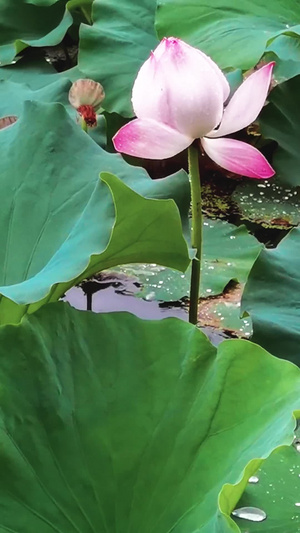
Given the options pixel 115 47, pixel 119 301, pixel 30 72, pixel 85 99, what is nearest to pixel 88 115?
pixel 85 99

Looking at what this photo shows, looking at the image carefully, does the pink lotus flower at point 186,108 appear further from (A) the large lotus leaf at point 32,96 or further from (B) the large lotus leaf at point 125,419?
(A) the large lotus leaf at point 32,96

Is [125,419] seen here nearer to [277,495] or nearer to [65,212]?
[277,495]

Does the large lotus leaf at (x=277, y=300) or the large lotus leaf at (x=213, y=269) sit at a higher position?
the large lotus leaf at (x=277, y=300)

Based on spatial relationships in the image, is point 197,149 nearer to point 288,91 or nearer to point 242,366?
point 242,366

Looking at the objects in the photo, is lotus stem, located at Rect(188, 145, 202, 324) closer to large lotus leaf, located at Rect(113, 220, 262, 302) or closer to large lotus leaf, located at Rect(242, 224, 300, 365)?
large lotus leaf, located at Rect(242, 224, 300, 365)

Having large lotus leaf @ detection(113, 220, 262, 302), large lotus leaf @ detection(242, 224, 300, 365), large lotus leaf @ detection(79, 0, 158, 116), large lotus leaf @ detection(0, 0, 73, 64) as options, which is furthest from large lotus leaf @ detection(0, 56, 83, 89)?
large lotus leaf @ detection(242, 224, 300, 365)

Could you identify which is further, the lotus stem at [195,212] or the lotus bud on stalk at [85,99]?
the lotus bud on stalk at [85,99]

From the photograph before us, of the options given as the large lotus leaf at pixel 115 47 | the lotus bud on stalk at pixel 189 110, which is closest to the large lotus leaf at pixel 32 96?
the large lotus leaf at pixel 115 47

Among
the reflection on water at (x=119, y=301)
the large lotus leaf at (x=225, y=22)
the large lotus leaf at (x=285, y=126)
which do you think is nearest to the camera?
the reflection on water at (x=119, y=301)
